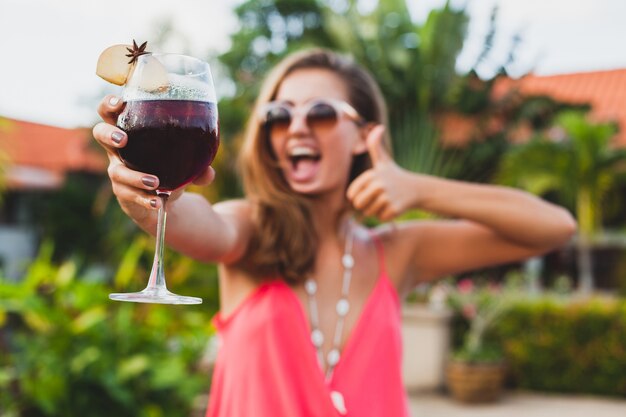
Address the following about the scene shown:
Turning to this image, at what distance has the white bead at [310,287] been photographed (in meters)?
1.90

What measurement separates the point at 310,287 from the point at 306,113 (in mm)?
484

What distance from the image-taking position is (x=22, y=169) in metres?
19.6

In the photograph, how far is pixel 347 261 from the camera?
2.01 metres

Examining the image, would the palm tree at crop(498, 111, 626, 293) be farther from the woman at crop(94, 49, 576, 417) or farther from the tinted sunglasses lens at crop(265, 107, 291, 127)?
the tinted sunglasses lens at crop(265, 107, 291, 127)

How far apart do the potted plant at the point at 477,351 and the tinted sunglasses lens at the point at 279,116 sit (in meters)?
6.58

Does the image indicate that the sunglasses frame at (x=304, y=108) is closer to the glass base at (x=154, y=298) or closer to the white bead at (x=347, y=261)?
the white bead at (x=347, y=261)

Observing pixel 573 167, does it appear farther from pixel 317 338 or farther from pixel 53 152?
pixel 53 152

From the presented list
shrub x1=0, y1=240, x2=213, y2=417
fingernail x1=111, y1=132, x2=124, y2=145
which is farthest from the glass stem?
shrub x1=0, y1=240, x2=213, y2=417

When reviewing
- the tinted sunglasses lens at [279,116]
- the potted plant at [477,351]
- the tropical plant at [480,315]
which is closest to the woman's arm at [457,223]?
the tinted sunglasses lens at [279,116]

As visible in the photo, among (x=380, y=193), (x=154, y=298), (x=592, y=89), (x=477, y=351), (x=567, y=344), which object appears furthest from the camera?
(x=592, y=89)

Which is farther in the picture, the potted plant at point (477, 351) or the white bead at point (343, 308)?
the potted plant at point (477, 351)

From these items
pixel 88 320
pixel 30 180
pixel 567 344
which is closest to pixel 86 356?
pixel 88 320

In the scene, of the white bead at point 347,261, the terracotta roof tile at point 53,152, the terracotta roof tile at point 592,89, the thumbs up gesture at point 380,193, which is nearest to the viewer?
the thumbs up gesture at point 380,193

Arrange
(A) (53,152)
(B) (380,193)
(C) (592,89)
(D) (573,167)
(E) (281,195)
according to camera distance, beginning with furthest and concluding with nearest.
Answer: (A) (53,152), (C) (592,89), (D) (573,167), (E) (281,195), (B) (380,193)
